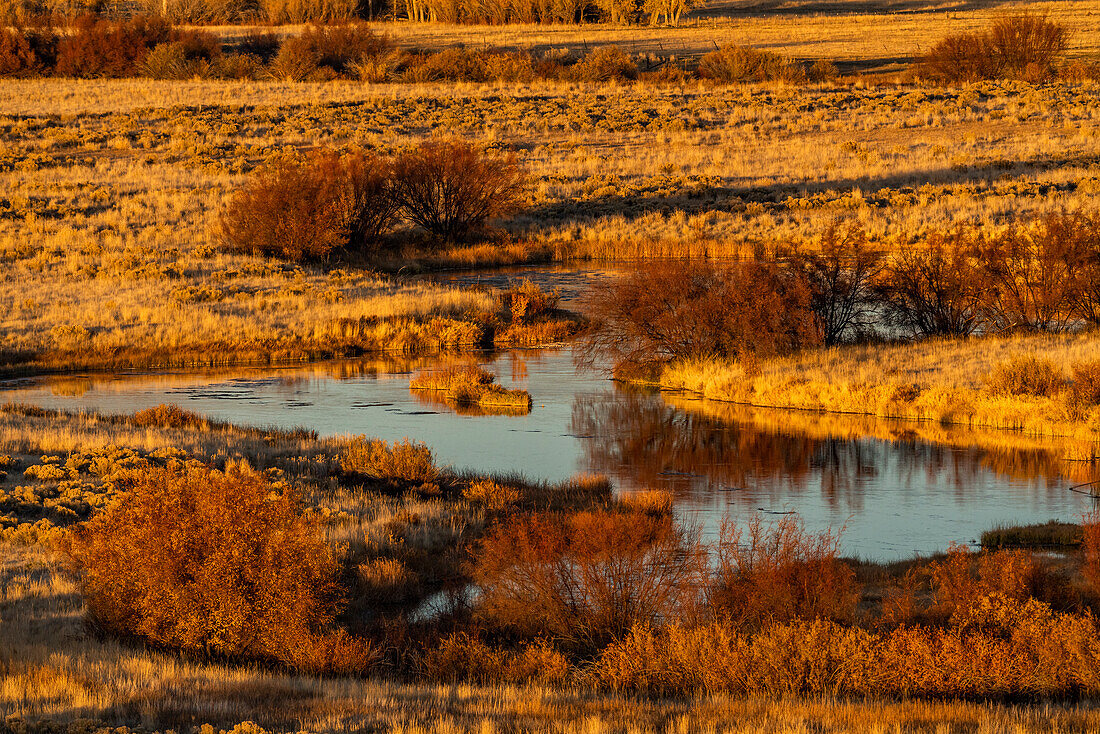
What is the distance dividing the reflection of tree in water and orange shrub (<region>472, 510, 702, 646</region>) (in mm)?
5947

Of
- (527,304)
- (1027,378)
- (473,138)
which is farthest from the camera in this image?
(473,138)

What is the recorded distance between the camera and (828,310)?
2883 centimetres

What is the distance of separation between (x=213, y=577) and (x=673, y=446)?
12.4 metres

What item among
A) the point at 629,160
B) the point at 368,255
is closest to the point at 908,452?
the point at 368,255

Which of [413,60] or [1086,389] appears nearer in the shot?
[1086,389]

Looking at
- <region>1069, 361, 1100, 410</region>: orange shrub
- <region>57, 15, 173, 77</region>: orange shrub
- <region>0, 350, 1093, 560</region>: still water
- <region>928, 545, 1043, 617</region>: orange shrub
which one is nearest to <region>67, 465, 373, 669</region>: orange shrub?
<region>928, 545, 1043, 617</region>: orange shrub

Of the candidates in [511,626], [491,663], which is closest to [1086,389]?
[511,626]

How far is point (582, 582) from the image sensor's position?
1331 centimetres

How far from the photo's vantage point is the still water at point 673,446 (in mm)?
18281

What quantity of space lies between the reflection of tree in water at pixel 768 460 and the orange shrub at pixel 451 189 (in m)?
21.4

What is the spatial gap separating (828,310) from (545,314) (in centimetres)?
872

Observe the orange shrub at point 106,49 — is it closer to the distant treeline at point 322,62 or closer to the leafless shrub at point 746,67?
the distant treeline at point 322,62

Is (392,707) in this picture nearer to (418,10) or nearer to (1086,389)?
(1086,389)

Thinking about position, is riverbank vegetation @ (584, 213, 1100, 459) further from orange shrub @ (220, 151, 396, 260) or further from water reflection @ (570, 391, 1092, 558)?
orange shrub @ (220, 151, 396, 260)
